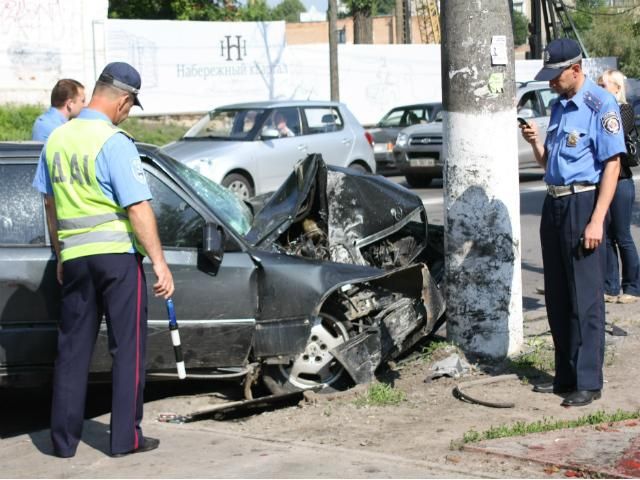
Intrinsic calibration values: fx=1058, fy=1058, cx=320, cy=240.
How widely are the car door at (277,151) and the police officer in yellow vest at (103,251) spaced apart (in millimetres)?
10601

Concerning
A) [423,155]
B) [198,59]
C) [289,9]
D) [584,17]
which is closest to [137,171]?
[423,155]

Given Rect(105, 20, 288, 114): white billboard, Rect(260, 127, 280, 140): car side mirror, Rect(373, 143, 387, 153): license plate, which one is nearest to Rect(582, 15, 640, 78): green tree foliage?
Rect(105, 20, 288, 114): white billboard

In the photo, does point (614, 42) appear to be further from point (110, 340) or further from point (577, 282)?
point (110, 340)

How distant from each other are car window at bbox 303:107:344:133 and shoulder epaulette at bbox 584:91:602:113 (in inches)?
441

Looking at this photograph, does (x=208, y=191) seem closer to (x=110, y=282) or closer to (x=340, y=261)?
(x=340, y=261)

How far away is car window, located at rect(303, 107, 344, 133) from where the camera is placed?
16828 millimetres

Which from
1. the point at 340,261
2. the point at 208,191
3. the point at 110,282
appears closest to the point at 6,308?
the point at 110,282

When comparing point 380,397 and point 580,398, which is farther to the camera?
point 380,397

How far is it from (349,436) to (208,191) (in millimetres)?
2128

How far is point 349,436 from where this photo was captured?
5367 millimetres

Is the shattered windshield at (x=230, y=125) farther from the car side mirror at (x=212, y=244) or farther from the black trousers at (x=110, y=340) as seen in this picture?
the black trousers at (x=110, y=340)

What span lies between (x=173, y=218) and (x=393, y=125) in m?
17.2

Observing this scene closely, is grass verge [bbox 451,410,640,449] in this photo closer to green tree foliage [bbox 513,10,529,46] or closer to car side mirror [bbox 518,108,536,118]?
car side mirror [bbox 518,108,536,118]

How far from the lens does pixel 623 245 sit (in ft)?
27.1
